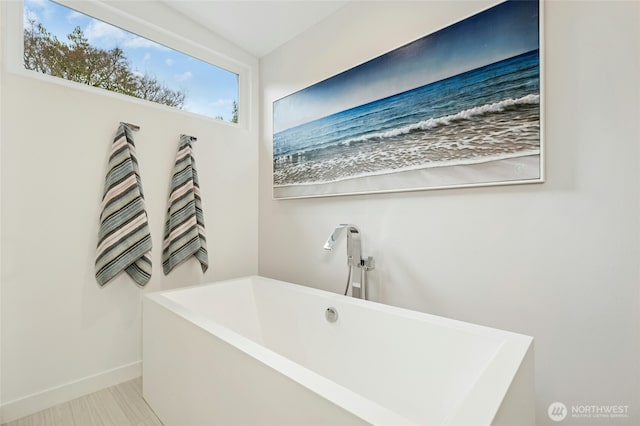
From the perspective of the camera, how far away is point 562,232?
4.17 ft

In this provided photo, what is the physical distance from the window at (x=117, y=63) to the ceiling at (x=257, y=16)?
0.93 ft

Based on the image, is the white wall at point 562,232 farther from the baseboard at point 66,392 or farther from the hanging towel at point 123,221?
the baseboard at point 66,392

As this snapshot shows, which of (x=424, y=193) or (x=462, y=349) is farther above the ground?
(x=424, y=193)

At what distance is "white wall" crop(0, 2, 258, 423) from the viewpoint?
1552 mm

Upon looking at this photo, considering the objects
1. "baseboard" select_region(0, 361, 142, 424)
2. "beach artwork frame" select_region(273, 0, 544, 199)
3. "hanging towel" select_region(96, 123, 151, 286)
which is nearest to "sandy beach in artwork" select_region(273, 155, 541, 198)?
"beach artwork frame" select_region(273, 0, 544, 199)

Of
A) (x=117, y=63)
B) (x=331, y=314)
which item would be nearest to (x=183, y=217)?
(x=117, y=63)

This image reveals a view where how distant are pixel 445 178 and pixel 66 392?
7.69ft

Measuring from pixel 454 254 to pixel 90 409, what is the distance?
2088mm

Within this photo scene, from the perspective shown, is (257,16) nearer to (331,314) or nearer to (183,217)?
(183,217)

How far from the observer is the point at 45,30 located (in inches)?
67.1

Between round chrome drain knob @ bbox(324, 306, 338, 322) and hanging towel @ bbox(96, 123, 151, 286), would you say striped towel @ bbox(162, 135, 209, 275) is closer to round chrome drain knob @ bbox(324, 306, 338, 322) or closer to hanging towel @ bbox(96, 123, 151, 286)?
hanging towel @ bbox(96, 123, 151, 286)

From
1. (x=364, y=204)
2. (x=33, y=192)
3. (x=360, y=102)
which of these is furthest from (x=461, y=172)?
(x=33, y=192)

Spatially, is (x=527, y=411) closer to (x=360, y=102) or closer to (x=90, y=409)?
(x=360, y=102)

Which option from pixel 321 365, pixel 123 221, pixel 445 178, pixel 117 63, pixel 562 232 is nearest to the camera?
pixel 562 232
